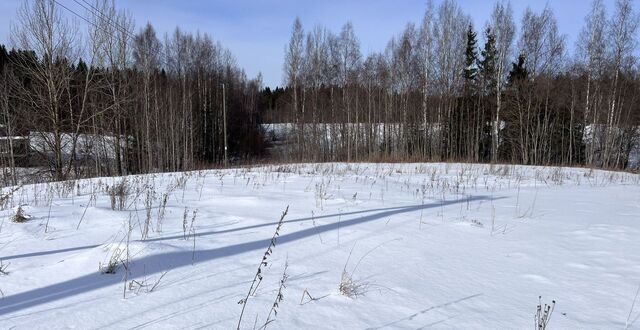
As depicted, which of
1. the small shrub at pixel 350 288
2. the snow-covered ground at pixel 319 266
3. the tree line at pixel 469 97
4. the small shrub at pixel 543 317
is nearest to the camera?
the small shrub at pixel 543 317

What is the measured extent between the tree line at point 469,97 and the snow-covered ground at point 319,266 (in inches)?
610

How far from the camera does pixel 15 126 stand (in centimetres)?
1648

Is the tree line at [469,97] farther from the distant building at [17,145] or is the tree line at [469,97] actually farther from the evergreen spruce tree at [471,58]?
the distant building at [17,145]

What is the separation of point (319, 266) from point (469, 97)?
29.8 metres

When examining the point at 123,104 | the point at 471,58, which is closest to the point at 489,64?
the point at 471,58

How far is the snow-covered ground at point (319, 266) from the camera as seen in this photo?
6.77 feet

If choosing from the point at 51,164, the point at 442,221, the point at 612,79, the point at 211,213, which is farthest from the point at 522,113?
the point at 51,164

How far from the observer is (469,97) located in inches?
1163

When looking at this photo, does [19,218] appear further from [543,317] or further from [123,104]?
[123,104]

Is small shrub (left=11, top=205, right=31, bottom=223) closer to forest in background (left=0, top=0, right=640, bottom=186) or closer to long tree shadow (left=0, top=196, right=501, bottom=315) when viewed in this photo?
long tree shadow (left=0, top=196, right=501, bottom=315)

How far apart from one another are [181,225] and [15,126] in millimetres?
17520

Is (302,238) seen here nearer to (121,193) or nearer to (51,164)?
(121,193)

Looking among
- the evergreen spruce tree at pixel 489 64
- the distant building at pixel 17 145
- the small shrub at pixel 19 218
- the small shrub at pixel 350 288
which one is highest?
the evergreen spruce tree at pixel 489 64

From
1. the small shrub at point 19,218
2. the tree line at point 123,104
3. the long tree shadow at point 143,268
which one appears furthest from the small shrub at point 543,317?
the tree line at point 123,104
